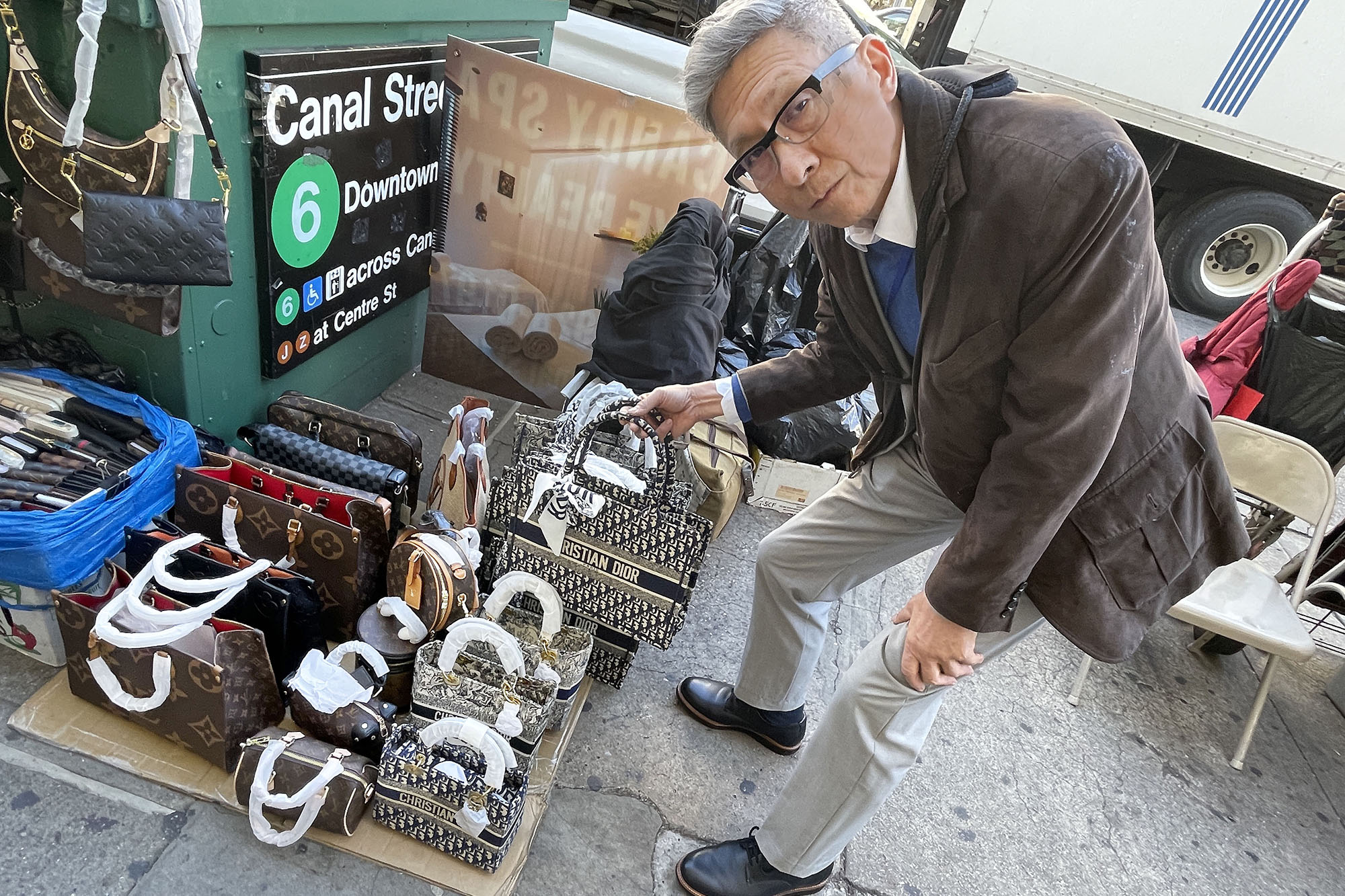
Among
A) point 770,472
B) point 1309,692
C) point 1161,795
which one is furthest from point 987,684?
point 1309,692

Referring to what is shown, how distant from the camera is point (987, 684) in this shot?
3.00m

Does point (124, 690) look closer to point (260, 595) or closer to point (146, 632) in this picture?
point (146, 632)

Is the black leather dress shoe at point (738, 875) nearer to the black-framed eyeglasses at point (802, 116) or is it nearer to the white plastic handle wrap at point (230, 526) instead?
the white plastic handle wrap at point (230, 526)

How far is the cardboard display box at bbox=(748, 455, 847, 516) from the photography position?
11.6ft

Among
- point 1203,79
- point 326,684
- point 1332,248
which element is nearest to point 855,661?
point 326,684

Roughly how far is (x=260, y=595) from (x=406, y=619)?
0.36 metres

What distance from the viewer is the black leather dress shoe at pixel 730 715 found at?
2.45m

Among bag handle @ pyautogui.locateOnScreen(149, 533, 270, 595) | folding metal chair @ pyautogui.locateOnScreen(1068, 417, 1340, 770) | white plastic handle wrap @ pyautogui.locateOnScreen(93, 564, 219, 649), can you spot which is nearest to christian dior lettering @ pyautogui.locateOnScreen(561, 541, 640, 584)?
bag handle @ pyautogui.locateOnScreen(149, 533, 270, 595)

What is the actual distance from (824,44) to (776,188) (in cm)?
24

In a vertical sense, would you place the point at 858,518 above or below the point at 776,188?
below

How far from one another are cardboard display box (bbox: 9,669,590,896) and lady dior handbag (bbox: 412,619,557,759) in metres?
0.27

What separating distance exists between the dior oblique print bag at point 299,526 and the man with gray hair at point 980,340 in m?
1.29

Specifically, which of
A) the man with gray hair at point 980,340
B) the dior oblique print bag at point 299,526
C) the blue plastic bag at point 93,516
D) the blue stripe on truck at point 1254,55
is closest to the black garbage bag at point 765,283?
the man with gray hair at point 980,340

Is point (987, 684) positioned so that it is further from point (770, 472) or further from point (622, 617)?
point (622, 617)
